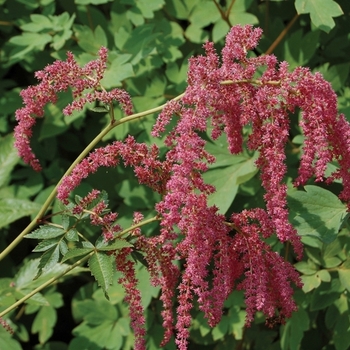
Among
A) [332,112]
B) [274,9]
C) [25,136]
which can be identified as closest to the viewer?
[332,112]

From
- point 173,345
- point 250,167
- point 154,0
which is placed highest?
point 154,0

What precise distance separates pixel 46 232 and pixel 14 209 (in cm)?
96

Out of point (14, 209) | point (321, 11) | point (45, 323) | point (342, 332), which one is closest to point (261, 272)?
point (342, 332)

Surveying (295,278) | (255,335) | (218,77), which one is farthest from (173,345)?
(218,77)

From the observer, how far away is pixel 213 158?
1.98 metres

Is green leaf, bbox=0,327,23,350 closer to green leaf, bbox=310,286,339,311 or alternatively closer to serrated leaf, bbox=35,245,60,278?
serrated leaf, bbox=35,245,60,278

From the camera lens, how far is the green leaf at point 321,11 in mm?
2699

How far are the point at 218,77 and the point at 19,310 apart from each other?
2291 mm

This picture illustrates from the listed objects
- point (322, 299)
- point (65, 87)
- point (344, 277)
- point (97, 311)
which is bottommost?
point (97, 311)

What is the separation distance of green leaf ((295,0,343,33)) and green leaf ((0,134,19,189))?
1425 mm

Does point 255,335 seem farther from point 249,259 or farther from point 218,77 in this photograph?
point 218,77

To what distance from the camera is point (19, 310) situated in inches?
146

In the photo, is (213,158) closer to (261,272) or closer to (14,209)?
(261,272)

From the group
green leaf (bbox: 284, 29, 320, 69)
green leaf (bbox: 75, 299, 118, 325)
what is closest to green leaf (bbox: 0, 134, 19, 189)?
green leaf (bbox: 75, 299, 118, 325)
